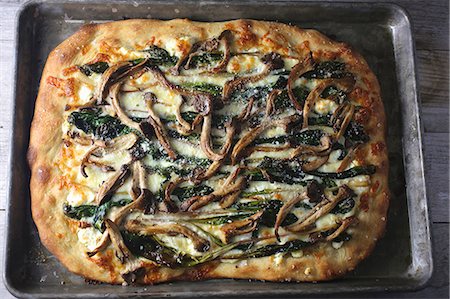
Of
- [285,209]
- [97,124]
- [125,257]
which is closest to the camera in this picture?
[125,257]

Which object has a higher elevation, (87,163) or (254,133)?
(254,133)

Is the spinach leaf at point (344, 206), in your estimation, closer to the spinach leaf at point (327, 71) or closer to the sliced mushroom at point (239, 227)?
the sliced mushroom at point (239, 227)

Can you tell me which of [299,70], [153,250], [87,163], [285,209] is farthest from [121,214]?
[299,70]

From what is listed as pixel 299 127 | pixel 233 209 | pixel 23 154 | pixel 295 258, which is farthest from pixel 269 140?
pixel 23 154

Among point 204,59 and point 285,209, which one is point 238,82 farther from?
point 285,209

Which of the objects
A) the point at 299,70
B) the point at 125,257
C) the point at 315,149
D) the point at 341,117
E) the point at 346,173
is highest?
the point at 299,70

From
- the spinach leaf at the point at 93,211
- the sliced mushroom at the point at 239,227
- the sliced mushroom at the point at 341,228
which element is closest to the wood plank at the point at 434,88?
the sliced mushroom at the point at 341,228

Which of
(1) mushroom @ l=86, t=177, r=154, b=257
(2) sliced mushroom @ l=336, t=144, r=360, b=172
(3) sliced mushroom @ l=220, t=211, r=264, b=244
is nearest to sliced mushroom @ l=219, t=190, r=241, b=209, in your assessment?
(3) sliced mushroom @ l=220, t=211, r=264, b=244

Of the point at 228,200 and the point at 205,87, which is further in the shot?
the point at 205,87
